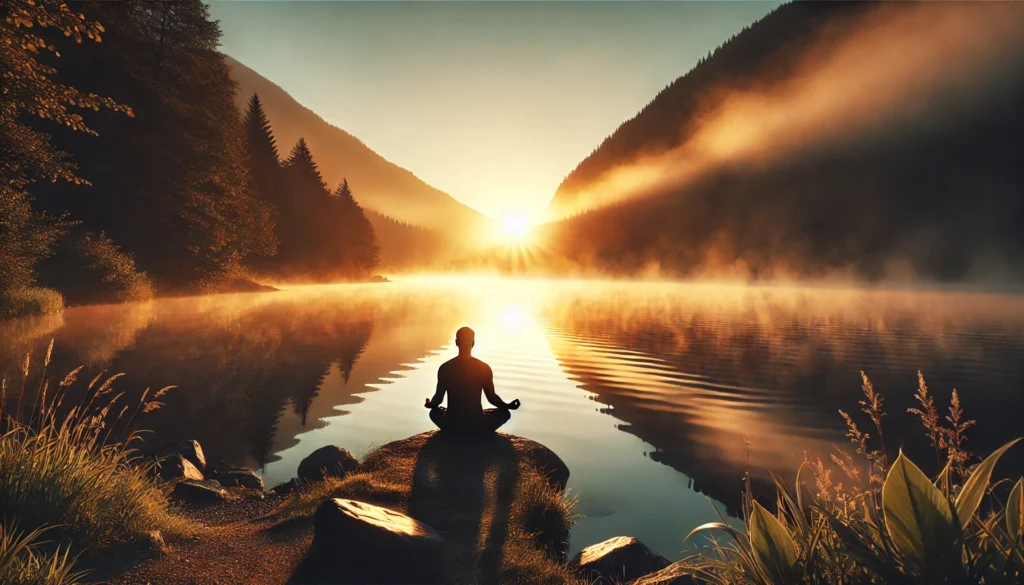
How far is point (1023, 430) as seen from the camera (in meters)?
12.7

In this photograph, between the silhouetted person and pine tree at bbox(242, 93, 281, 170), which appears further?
pine tree at bbox(242, 93, 281, 170)

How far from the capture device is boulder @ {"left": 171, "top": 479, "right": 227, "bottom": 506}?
7691mm

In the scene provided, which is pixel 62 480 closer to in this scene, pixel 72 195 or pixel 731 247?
pixel 72 195

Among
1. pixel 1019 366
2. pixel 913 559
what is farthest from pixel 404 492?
pixel 1019 366

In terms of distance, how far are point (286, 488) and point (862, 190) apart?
162637 millimetres

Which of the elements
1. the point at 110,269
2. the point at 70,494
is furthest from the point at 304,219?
the point at 70,494

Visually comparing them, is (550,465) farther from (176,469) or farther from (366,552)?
(176,469)

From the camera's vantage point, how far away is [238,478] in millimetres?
9047

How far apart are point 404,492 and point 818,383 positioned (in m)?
16.3

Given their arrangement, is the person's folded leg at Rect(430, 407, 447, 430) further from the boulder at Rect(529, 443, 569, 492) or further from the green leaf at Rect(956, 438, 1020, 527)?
the green leaf at Rect(956, 438, 1020, 527)

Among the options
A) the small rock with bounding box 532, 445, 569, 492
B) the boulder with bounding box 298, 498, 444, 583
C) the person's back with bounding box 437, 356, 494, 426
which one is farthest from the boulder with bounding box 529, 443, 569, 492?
the boulder with bounding box 298, 498, 444, 583

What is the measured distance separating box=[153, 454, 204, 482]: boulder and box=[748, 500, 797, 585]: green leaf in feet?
28.6

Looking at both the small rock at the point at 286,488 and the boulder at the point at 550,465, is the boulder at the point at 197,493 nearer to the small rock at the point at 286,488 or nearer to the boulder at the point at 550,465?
the small rock at the point at 286,488

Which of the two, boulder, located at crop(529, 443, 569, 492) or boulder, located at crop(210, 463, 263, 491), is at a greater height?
boulder, located at crop(529, 443, 569, 492)
